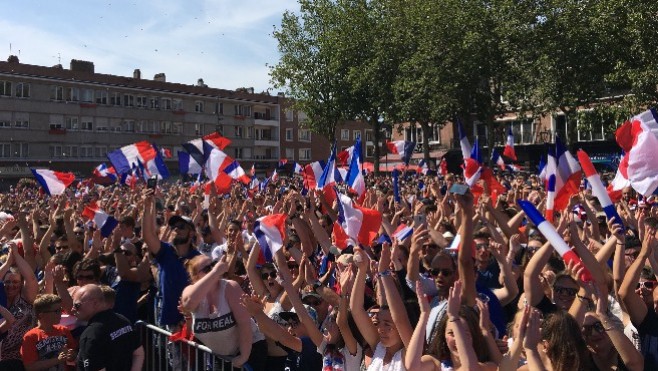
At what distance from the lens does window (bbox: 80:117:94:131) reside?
56.6 meters

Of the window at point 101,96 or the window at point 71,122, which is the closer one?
the window at point 71,122

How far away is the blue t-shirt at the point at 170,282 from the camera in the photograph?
5.79 metres

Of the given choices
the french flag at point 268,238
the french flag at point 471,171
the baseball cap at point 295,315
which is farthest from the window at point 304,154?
the baseball cap at point 295,315

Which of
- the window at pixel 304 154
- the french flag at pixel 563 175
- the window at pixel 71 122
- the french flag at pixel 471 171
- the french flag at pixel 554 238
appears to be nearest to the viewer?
the french flag at pixel 554 238

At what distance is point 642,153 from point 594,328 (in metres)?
3.69

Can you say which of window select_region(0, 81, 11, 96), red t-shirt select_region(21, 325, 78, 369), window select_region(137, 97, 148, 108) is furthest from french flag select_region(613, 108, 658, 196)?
window select_region(137, 97, 148, 108)

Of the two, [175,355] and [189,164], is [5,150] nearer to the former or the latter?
[189,164]

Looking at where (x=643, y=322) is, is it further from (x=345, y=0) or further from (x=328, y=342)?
(x=345, y=0)

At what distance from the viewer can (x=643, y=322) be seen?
15.3 ft

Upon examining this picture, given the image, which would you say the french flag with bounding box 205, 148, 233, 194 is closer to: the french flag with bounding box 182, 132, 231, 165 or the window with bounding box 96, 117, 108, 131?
the french flag with bounding box 182, 132, 231, 165

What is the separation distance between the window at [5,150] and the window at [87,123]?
6.55m

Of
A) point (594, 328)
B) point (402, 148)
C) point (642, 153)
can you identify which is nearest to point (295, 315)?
point (594, 328)

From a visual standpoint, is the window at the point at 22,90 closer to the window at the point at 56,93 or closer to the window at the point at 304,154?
the window at the point at 56,93

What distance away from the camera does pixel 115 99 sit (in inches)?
2318
